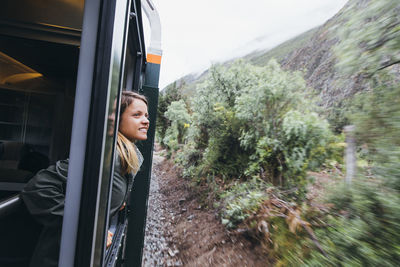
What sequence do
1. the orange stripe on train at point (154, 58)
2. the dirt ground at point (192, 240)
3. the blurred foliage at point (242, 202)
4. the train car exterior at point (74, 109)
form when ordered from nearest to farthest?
the train car exterior at point (74, 109) < the orange stripe on train at point (154, 58) < the dirt ground at point (192, 240) < the blurred foliage at point (242, 202)

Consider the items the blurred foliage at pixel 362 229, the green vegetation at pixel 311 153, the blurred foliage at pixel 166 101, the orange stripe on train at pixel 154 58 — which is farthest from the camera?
the blurred foliage at pixel 166 101

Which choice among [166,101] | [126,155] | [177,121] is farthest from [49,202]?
[166,101]

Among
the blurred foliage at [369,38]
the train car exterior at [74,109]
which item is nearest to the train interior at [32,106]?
the train car exterior at [74,109]

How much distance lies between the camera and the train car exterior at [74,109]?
30.6 inches

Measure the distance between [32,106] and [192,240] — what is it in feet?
12.0

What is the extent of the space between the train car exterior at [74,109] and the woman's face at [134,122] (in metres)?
0.37

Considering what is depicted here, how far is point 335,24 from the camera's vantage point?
2033 mm

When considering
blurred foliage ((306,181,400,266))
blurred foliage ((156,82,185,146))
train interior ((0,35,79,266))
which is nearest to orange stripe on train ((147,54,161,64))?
train interior ((0,35,79,266))

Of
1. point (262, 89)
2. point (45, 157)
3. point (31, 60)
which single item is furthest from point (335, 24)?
point (45, 157)

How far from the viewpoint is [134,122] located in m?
1.41

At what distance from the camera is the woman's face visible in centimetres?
140

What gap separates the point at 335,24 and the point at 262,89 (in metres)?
2.40

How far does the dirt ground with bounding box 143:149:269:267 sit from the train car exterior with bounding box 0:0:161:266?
1.48 m

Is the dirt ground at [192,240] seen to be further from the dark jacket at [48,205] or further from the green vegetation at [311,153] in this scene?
the dark jacket at [48,205]
